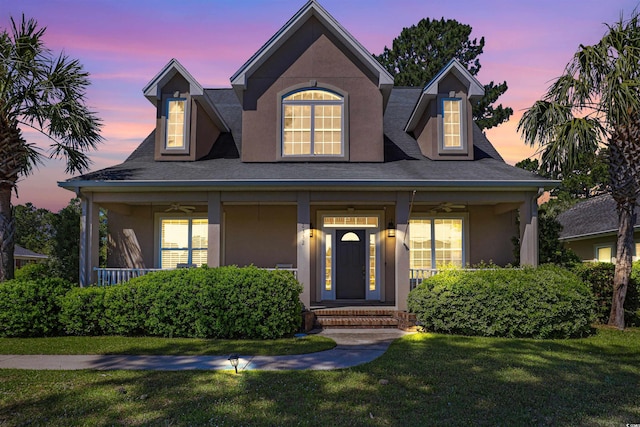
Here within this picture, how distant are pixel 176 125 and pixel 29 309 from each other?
6318 mm

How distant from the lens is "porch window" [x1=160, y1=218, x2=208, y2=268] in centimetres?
1542

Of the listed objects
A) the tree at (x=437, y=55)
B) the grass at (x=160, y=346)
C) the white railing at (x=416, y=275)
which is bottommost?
the grass at (x=160, y=346)

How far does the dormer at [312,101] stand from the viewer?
14.6 meters

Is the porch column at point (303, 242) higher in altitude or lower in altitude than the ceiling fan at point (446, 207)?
lower

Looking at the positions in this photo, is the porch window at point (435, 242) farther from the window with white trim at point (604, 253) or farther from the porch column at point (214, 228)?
the window with white trim at point (604, 253)

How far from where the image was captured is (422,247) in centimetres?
1562

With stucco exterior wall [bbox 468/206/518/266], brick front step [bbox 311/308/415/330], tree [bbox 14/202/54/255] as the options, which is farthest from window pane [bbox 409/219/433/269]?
tree [bbox 14/202/54/255]

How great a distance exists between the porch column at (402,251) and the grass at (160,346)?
2822 millimetres

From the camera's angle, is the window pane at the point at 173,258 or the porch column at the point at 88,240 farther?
the window pane at the point at 173,258

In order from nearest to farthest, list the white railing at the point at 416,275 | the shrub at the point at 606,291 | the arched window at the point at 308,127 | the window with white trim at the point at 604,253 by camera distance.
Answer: the shrub at the point at 606,291, the white railing at the point at 416,275, the arched window at the point at 308,127, the window with white trim at the point at 604,253

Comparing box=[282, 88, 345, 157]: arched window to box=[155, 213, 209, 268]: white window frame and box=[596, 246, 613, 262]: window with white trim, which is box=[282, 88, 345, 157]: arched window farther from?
box=[596, 246, 613, 262]: window with white trim

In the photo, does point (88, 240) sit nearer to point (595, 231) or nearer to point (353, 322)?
point (353, 322)

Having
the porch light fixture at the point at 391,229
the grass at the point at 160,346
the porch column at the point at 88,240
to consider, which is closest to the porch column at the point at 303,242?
the grass at the point at 160,346

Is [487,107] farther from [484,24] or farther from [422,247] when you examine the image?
[422,247]
